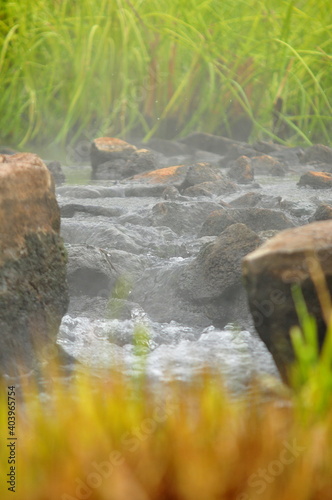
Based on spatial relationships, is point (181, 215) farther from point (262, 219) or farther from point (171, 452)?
point (171, 452)

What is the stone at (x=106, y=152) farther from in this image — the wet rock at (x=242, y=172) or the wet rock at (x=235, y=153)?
the wet rock at (x=242, y=172)

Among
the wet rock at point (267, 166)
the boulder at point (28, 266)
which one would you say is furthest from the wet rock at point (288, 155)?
the boulder at point (28, 266)

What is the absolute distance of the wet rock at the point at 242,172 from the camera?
5207 mm

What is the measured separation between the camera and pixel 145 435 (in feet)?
3.45

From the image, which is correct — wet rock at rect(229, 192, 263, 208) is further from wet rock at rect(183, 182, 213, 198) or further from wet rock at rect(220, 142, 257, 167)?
wet rock at rect(220, 142, 257, 167)

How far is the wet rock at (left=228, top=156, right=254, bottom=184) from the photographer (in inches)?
205

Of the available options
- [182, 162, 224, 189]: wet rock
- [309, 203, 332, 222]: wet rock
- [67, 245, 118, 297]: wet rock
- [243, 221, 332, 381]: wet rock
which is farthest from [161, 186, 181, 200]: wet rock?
[243, 221, 332, 381]: wet rock

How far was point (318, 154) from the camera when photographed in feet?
19.8

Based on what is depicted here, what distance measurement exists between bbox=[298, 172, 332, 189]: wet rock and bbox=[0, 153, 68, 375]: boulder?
315 centimetres

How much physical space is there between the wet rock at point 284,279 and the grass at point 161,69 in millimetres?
4867

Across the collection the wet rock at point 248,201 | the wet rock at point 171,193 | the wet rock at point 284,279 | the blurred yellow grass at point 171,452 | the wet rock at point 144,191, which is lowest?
the wet rock at point 144,191

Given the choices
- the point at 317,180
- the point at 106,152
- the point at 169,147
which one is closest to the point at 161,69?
the point at 169,147

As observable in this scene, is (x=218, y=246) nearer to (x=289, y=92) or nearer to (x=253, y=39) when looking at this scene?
(x=253, y=39)

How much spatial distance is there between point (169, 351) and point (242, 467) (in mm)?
1194
